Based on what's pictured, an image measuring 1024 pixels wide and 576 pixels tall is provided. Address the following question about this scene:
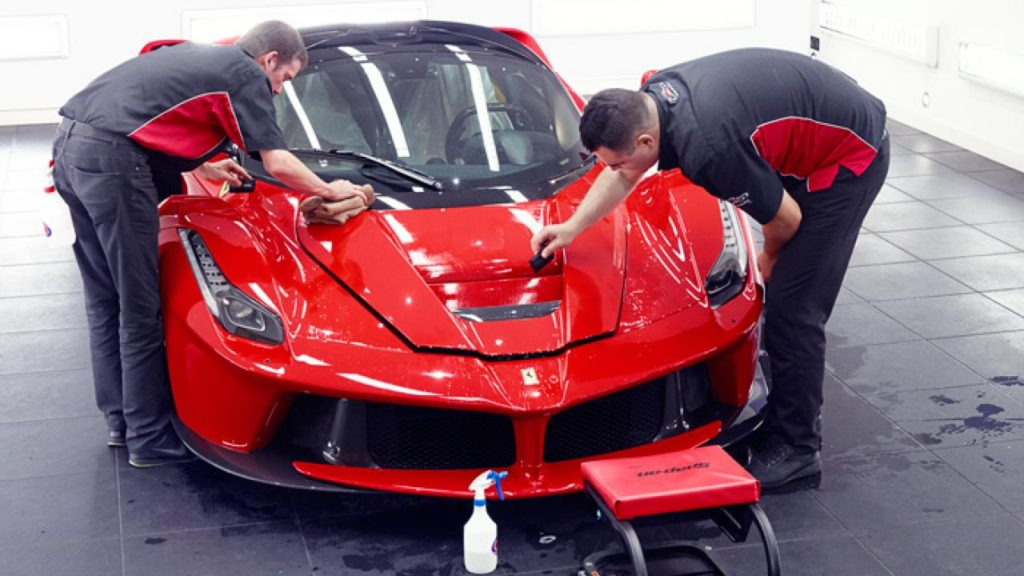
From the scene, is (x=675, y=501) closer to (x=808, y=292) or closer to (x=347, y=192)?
(x=808, y=292)

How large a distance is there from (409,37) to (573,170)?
0.82 metres

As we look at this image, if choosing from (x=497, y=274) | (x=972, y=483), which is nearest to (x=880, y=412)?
(x=972, y=483)

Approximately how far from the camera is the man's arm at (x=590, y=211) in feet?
11.9

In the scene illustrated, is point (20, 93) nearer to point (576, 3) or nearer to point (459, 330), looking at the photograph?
point (576, 3)

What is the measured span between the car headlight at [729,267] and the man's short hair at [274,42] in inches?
52.6

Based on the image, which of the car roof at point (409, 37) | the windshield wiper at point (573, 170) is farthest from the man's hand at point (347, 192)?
the car roof at point (409, 37)

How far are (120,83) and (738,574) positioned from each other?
7.04 feet

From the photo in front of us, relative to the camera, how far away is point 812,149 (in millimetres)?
3551

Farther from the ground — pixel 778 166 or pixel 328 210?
pixel 778 166

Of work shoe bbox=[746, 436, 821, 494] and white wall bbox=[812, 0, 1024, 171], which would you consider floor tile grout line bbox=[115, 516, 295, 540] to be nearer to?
work shoe bbox=[746, 436, 821, 494]

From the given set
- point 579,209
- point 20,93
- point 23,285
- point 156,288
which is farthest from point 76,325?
point 20,93

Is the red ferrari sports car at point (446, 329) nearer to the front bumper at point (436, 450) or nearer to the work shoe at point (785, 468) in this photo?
the front bumper at point (436, 450)

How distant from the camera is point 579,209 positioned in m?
3.71

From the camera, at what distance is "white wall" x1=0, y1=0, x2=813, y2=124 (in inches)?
333
